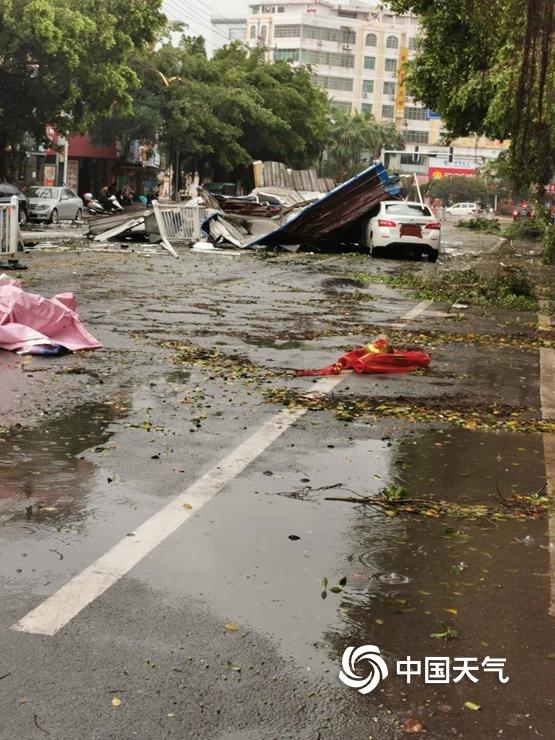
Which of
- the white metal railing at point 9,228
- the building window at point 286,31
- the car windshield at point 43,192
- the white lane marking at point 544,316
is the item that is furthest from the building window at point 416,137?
the white metal railing at point 9,228

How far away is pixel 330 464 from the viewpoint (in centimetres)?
742

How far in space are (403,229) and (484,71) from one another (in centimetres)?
1004

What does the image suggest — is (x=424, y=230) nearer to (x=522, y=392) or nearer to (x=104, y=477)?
(x=522, y=392)

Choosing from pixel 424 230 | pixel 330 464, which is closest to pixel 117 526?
pixel 330 464

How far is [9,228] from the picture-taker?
69.9 feet

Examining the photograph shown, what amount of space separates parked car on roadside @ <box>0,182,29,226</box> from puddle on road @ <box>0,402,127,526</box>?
2518cm

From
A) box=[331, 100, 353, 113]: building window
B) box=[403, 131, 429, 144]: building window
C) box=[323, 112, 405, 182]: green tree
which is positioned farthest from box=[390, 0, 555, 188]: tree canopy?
box=[331, 100, 353, 113]: building window

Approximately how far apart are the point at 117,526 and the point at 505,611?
2.03m

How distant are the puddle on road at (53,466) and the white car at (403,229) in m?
22.6

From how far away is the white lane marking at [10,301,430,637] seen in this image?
455cm

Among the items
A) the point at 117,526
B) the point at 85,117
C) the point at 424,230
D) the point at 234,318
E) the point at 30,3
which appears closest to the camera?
the point at 117,526

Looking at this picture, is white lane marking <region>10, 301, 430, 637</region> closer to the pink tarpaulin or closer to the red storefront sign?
the pink tarpaulin

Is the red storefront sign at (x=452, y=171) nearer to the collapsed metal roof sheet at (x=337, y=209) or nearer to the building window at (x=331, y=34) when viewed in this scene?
the building window at (x=331, y=34)

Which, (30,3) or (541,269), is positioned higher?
(30,3)
